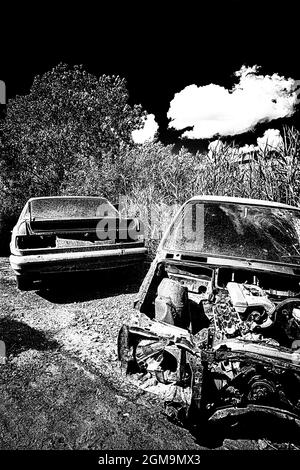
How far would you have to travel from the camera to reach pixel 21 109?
57.0 ft

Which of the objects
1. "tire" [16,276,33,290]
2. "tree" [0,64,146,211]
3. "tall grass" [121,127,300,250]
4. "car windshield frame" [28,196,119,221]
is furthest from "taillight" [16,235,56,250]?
"tree" [0,64,146,211]

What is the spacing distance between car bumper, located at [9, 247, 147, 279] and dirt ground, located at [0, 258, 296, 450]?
1.77 feet

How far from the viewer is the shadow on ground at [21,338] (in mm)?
2822

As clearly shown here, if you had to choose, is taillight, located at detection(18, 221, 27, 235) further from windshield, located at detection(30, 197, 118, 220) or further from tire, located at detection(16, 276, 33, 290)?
tire, located at detection(16, 276, 33, 290)

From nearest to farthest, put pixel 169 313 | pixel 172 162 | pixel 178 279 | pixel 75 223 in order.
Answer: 1. pixel 169 313
2. pixel 178 279
3. pixel 75 223
4. pixel 172 162

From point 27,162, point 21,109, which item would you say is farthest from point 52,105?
point 27,162

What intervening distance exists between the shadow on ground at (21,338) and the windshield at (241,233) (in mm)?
1646

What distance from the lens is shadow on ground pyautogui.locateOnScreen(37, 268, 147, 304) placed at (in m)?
4.22

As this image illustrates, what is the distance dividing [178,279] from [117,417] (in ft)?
4.46

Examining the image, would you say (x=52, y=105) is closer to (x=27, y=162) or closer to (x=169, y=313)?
(x=27, y=162)

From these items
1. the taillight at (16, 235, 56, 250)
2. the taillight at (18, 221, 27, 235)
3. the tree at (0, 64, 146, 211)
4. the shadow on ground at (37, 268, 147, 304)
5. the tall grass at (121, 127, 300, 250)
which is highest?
the tree at (0, 64, 146, 211)

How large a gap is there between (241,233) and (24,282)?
2.92 m

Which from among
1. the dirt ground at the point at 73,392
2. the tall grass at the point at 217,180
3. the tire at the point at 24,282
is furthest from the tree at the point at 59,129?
the dirt ground at the point at 73,392

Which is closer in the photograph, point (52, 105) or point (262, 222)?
point (262, 222)
